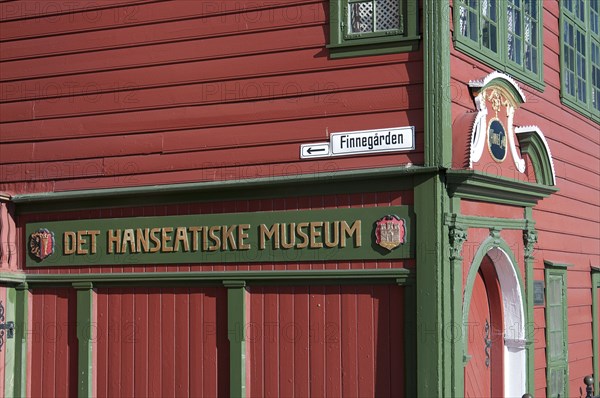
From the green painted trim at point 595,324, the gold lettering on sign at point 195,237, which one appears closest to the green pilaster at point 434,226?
the gold lettering on sign at point 195,237

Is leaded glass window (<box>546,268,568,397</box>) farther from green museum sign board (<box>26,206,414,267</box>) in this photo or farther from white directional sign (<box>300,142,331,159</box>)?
white directional sign (<box>300,142,331,159</box>)

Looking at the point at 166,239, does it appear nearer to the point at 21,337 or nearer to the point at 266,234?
the point at 266,234

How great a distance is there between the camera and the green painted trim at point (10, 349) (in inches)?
438

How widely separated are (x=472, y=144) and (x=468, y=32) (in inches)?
51.5

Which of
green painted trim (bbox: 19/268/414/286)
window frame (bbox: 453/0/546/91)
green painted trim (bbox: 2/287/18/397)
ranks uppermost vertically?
window frame (bbox: 453/0/546/91)

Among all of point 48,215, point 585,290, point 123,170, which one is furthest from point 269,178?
point 585,290

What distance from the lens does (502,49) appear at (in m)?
10.8

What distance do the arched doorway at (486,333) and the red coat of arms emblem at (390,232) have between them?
148cm

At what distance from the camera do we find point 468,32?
32.7 feet

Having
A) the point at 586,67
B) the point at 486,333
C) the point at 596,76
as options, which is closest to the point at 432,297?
the point at 486,333

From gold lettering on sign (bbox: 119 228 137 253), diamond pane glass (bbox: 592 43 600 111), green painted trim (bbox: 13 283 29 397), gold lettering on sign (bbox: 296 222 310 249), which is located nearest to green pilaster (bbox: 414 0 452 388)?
gold lettering on sign (bbox: 296 222 310 249)

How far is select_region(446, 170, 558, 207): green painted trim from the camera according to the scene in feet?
30.2

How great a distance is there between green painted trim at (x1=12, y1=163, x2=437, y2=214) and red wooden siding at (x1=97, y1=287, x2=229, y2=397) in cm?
93

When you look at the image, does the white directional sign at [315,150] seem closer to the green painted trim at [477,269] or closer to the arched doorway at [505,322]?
the green painted trim at [477,269]
